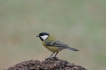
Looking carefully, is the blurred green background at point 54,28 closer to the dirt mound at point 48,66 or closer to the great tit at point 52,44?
the great tit at point 52,44

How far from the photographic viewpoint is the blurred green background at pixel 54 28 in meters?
11.5

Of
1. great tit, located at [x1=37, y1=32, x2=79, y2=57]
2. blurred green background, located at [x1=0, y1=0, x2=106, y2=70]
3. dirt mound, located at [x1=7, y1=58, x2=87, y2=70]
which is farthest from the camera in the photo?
blurred green background, located at [x1=0, y1=0, x2=106, y2=70]

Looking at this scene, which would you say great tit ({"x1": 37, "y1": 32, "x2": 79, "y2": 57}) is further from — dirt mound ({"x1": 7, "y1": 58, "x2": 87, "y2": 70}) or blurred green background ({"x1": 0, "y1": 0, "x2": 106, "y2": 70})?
blurred green background ({"x1": 0, "y1": 0, "x2": 106, "y2": 70})

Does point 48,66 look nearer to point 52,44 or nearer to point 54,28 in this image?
point 52,44

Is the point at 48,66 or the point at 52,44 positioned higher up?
the point at 52,44

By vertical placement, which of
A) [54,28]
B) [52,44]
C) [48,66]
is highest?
[54,28]

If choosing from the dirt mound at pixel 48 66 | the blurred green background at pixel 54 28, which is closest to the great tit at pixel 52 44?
the dirt mound at pixel 48 66

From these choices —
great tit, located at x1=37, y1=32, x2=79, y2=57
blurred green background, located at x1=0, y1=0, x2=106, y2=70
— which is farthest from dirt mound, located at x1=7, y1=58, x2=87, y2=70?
blurred green background, located at x1=0, y1=0, x2=106, y2=70

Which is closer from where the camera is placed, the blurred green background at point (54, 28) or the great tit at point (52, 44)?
the great tit at point (52, 44)

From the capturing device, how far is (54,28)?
45.9ft

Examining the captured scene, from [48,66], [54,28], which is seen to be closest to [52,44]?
[48,66]

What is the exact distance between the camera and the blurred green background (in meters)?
11.5

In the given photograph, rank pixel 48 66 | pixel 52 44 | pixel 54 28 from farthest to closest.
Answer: pixel 54 28 → pixel 52 44 → pixel 48 66

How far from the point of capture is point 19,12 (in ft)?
52.0
